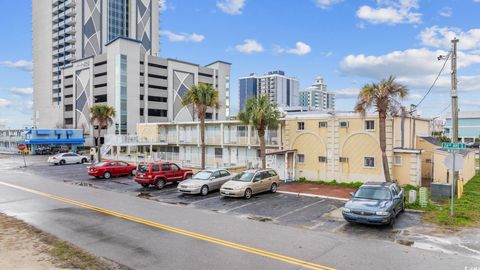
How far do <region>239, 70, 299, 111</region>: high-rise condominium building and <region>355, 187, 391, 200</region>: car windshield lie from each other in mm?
139170

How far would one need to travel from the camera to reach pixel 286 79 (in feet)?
523

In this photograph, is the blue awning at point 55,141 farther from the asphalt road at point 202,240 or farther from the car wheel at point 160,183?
the asphalt road at point 202,240

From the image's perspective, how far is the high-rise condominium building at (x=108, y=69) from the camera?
7849 cm

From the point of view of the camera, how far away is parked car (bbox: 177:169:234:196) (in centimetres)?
1997

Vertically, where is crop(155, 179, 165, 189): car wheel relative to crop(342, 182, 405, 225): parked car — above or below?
below

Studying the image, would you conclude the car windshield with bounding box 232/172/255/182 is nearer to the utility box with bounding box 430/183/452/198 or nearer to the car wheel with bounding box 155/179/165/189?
the car wheel with bounding box 155/179/165/189

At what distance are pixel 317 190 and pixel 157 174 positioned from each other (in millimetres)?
10698

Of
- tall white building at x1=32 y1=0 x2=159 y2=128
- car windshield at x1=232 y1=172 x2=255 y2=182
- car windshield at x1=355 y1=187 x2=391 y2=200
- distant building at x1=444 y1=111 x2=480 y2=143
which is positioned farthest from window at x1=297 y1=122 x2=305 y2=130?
distant building at x1=444 y1=111 x2=480 y2=143

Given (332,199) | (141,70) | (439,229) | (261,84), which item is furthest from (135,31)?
(439,229)

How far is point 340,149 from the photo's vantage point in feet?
79.6

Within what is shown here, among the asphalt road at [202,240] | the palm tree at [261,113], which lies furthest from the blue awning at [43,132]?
the palm tree at [261,113]

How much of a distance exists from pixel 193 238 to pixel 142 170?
1306cm

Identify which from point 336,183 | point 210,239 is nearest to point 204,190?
point 210,239

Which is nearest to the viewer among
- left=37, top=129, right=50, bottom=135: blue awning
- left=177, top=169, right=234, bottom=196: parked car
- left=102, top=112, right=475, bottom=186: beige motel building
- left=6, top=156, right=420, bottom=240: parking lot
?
left=6, top=156, right=420, bottom=240: parking lot
